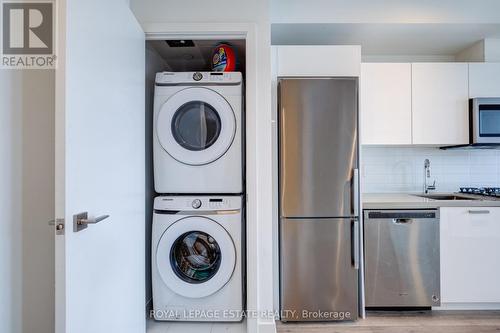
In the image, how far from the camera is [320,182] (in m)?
2.04

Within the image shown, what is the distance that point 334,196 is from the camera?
2.04 m

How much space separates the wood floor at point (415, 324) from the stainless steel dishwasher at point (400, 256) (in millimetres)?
115

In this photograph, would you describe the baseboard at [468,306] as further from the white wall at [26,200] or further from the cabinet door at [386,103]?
the white wall at [26,200]

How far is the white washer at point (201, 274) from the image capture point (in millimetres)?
1886

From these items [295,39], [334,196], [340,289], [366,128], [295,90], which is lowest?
[340,289]

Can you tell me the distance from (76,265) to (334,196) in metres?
1.60

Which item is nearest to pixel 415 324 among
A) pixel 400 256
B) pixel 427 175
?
pixel 400 256

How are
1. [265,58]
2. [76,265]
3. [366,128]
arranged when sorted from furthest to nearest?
1. [366,128]
2. [265,58]
3. [76,265]

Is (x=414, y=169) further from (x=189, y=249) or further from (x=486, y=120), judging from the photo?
(x=189, y=249)

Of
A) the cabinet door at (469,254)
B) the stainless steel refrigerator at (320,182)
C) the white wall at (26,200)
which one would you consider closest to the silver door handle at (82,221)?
the white wall at (26,200)

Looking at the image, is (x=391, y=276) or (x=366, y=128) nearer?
(x=391, y=276)

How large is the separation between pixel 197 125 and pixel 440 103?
2.07 m

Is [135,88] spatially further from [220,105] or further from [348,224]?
[348,224]

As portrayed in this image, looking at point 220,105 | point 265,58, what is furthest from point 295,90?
point 220,105
